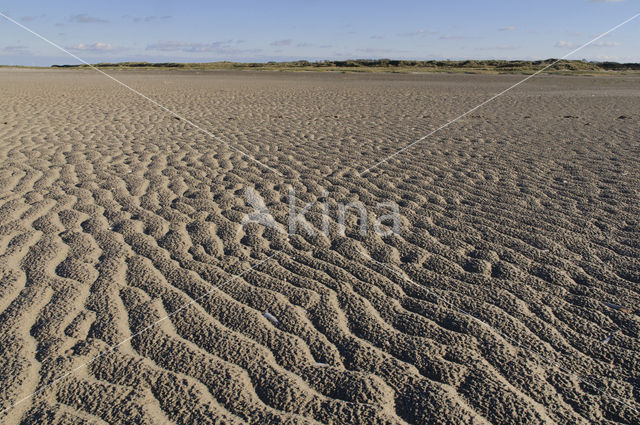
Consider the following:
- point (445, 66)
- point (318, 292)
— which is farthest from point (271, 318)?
point (445, 66)

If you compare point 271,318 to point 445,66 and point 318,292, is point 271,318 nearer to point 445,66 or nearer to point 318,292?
point 318,292

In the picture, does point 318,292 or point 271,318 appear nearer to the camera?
point 271,318

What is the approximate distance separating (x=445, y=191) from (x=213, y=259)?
8.93ft

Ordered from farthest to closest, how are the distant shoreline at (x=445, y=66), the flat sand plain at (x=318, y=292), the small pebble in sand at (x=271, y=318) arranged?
1. the distant shoreline at (x=445, y=66)
2. the small pebble in sand at (x=271, y=318)
3. the flat sand plain at (x=318, y=292)

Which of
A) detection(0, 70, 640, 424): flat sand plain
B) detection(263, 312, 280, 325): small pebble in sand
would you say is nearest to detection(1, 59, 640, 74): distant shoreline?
detection(0, 70, 640, 424): flat sand plain

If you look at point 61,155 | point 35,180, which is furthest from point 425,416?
point 61,155

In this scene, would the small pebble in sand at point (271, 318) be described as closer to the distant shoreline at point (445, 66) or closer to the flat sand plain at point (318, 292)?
the flat sand plain at point (318, 292)

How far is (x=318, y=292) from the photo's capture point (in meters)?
3.29

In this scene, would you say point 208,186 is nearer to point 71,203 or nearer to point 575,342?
point 71,203

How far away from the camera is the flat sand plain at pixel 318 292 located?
2.34 metres

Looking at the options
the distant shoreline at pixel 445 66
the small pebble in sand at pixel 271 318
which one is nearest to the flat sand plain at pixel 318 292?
the small pebble in sand at pixel 271 318

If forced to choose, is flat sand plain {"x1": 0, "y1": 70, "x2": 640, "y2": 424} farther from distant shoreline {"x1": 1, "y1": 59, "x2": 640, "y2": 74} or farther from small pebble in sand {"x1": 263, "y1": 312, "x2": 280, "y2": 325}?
distant shoreline {"x1": 1, "y1": 59, "x2": 640, "y2": 74}

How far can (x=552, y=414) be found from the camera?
7.37 feet

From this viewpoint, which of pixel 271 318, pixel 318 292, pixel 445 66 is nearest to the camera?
pixel 271 318
